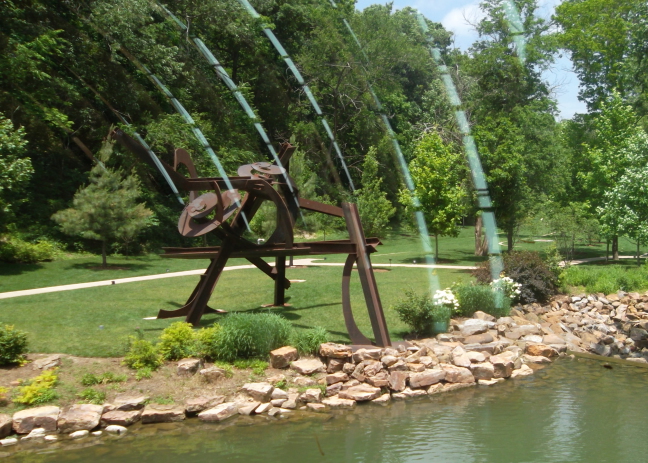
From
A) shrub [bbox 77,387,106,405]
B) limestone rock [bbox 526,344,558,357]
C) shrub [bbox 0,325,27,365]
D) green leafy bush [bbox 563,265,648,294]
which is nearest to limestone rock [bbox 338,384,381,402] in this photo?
shrub [bbox 77,387,106,405]

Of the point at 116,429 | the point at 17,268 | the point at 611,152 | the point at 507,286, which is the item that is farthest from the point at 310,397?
the point at 611,152

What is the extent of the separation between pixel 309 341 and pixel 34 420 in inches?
202

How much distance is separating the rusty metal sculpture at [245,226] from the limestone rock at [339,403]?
172cm

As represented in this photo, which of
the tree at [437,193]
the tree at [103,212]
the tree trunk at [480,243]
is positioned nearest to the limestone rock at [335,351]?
the tree at [103,212]

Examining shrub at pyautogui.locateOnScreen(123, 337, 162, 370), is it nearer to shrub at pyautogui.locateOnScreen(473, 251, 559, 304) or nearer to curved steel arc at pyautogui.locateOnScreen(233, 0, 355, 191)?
shrub at pyautogui.locateOnScreen(473, 251, 559, 304)

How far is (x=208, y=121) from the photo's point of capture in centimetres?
3441

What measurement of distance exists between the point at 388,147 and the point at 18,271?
28405 mm

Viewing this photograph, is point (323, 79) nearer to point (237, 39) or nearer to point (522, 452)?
point (237, 39)

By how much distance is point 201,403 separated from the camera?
1022 centimetres

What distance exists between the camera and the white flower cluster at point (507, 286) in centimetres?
Result: 1816

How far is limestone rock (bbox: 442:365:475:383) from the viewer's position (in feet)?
39.9

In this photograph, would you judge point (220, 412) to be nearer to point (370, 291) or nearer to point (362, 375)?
point (362, 375)

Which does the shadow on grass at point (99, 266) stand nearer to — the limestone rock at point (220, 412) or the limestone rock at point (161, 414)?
the limestone rock at point (161, 414)

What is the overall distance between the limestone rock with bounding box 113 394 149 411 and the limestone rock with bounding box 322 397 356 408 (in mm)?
3001
